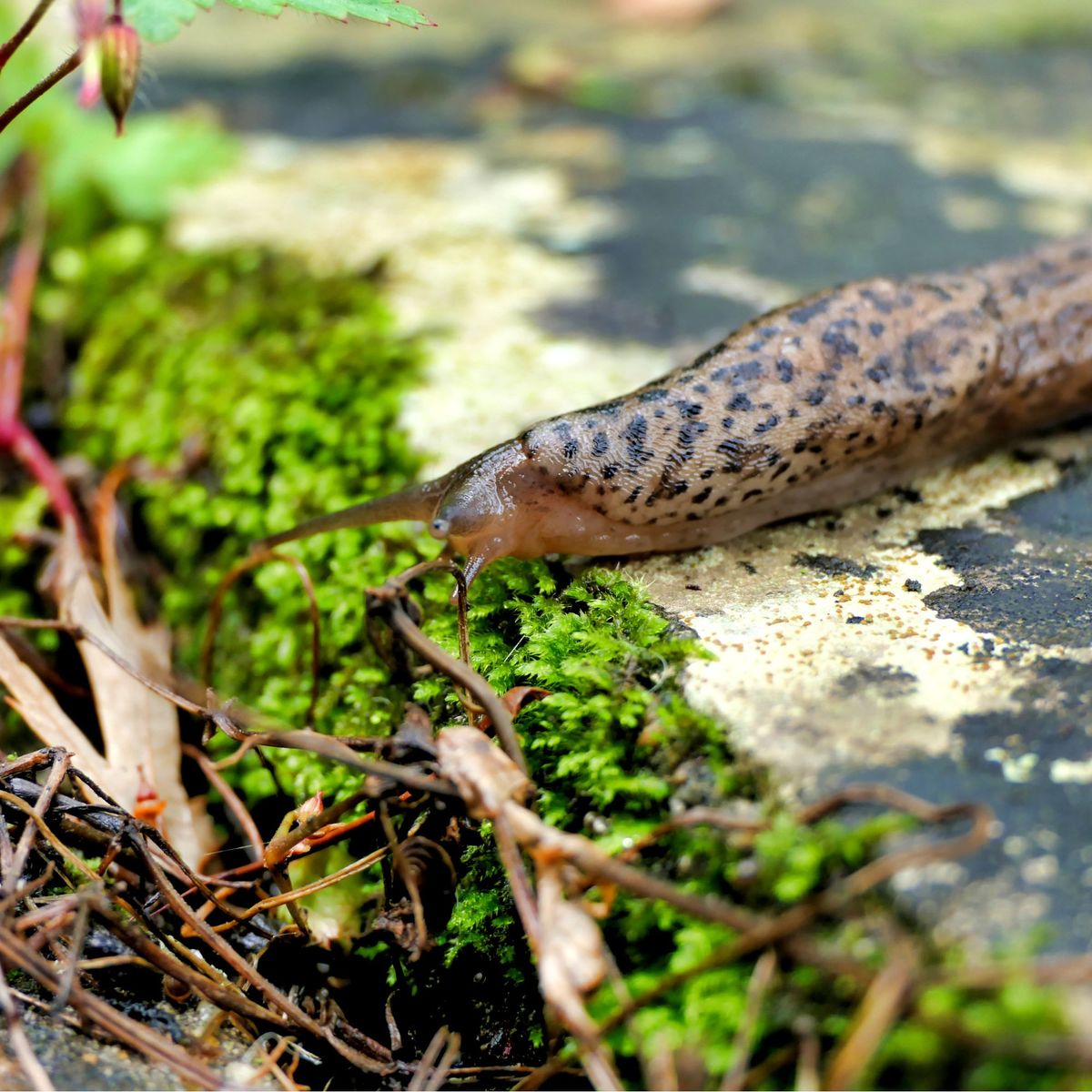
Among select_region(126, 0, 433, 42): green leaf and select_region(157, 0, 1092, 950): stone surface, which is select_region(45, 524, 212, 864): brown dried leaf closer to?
select_region(157, 0, 1092, 950): stone surface

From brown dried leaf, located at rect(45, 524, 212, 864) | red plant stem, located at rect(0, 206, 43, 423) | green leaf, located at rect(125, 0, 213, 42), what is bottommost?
brown dried leaf, located at rect(45, 524, 212, 864)

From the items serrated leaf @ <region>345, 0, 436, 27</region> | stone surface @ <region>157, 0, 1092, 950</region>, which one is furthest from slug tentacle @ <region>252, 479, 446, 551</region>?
serrated leaf @ <region>345, 0, 436, 27</region>

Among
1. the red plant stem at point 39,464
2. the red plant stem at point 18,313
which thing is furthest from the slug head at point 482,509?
the red plant stem at point 18,313

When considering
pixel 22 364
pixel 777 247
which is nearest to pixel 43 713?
pixel 22 364

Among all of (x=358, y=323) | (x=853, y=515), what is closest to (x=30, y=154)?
(x=358, y=323)

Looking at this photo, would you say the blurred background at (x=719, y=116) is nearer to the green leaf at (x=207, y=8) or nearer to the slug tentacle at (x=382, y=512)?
the green leaf at (x=207, y=8)

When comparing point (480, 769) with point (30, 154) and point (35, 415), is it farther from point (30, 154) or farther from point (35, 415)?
point (30, 154)
